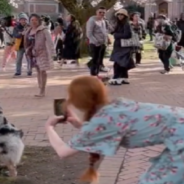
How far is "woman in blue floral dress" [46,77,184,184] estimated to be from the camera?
3.33 m

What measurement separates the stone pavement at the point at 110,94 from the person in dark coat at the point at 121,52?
1.26ft

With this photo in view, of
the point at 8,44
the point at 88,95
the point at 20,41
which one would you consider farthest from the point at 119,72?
the point at 88,95

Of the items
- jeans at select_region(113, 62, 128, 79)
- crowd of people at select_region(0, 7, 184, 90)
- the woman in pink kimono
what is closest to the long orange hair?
crowd of people at select_region(0, 7, 184, 90)

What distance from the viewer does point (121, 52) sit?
12523 millimetres

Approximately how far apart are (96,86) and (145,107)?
13.6 inches

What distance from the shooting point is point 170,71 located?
15617mm

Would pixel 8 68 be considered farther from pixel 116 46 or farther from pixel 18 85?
pixel 116 46

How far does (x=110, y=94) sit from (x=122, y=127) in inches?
265

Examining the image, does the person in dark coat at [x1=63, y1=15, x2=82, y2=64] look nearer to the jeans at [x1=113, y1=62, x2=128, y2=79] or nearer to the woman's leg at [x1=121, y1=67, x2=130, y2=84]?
the woman's leg at [x1=121, y1=67, x2=130, y2=84]

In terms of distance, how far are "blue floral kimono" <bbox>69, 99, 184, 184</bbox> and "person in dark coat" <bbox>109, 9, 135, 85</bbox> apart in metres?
8.92

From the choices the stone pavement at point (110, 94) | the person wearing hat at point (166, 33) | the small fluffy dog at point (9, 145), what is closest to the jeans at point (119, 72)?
the stone pavement at point (110, 94)

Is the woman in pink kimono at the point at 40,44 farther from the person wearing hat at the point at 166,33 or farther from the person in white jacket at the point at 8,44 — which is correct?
the person in white jacket at the point at 8,44

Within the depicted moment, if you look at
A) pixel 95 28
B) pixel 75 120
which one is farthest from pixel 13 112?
pixel 75 120

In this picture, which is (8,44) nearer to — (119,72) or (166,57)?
(166,57)
